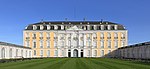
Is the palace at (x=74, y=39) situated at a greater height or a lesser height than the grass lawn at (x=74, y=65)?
greater

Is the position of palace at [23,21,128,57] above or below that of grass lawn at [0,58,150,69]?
above

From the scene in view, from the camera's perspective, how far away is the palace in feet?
265

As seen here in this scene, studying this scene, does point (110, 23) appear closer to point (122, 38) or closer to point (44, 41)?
point (122, 38)

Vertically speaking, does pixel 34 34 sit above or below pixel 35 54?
above

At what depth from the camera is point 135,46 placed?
198 feet

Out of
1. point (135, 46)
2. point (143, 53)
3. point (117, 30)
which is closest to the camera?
point (143, 53)

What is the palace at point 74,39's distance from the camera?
80812 millimetres

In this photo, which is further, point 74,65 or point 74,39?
point 74,39

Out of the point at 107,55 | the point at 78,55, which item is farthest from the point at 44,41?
the point at 107,55

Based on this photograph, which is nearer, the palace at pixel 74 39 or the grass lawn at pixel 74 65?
the grass lawn at pixel 74 65

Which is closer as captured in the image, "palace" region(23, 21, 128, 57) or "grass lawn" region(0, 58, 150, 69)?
"grass lawn" region(0, 58, 150, 69)

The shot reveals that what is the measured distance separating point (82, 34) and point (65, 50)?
655cm

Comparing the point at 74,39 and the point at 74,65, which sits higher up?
the point at 74,39

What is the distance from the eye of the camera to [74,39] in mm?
81812
